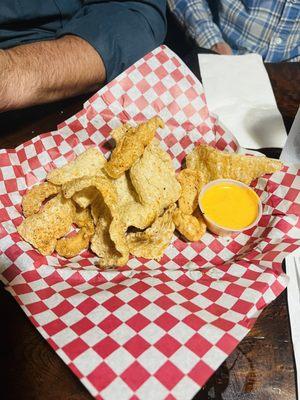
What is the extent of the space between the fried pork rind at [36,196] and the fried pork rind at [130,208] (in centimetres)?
29

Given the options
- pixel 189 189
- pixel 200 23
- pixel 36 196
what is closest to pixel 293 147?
pixel 189 189

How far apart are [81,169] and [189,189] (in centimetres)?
51

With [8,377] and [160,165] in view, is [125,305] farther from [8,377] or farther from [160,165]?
[160,165]

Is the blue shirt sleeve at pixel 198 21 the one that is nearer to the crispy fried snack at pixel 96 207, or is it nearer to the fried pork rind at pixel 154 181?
the fried pork rind at pixel 154 181

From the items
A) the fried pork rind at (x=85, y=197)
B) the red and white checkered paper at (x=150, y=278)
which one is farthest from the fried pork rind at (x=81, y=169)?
the red and white checkered paper at (x=150, y=278)

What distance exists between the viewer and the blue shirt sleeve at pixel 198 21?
3.14 m

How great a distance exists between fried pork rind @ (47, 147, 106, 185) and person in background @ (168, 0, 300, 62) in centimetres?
198

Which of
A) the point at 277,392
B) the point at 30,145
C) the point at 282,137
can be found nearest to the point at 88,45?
the point at 30,145

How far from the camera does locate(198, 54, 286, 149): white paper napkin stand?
210cm

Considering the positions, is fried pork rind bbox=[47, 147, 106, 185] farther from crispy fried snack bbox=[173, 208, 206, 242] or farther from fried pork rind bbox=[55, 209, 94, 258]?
crispy fried snack bbox=[173, 208, 206, 242]

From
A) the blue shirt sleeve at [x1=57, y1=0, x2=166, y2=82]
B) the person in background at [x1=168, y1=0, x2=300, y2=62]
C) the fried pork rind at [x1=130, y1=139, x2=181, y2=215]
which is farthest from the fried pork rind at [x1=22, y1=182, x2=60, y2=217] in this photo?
the person in background at [x1=168, y1=0, x2=300, y2=62]

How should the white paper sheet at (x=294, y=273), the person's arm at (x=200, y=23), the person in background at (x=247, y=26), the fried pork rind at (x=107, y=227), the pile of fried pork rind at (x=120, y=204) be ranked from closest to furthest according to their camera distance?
the white paper sheet at (x=294, y=273) → the fried pork rind at (x=107, y=227) → the pile of fried pork rind at (x=120, y=204) → the person in background at (x=247, y=26) → the person's arm at (x=200, y=23)

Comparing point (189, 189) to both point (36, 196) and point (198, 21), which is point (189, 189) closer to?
point (36, 196)

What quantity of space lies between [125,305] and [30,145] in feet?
3.27
